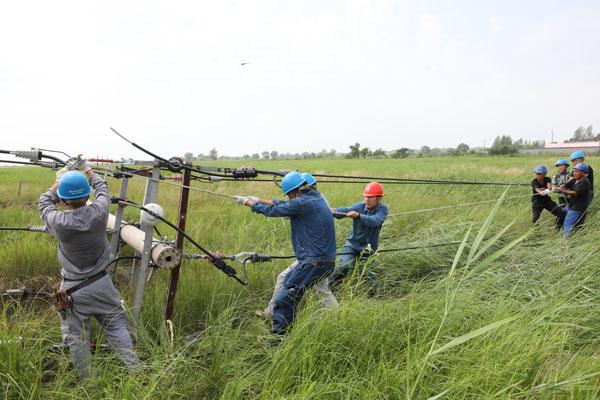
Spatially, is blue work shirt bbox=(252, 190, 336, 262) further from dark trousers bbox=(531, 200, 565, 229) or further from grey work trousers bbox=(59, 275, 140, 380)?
dark trousers bbox=(531, 200, 565, 229)

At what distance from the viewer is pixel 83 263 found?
2.90 metres

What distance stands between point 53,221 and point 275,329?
1923 mm

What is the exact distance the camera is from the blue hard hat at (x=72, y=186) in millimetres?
2719

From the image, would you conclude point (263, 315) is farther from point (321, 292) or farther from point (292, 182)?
point (292, 182)

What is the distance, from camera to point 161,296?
3.80 meters

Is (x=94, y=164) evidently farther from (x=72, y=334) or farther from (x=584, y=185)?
(x=584, y=185)

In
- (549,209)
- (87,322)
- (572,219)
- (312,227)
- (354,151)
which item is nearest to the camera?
(87,322)

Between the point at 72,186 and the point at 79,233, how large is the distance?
13.2 inches

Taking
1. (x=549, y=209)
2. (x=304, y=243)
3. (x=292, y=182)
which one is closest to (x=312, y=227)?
(x=304, y=243)

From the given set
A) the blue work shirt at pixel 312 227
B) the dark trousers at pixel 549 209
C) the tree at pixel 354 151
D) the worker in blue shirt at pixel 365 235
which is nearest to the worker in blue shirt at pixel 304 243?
the blue work shirt at pixel 312 227

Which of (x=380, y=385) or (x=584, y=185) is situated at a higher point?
(x=584, y=185)

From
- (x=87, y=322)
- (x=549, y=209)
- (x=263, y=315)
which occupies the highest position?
(x=549, y=209)

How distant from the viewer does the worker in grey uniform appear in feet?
9.02

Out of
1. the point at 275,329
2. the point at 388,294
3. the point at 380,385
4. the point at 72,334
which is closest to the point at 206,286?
the point at 275,329
